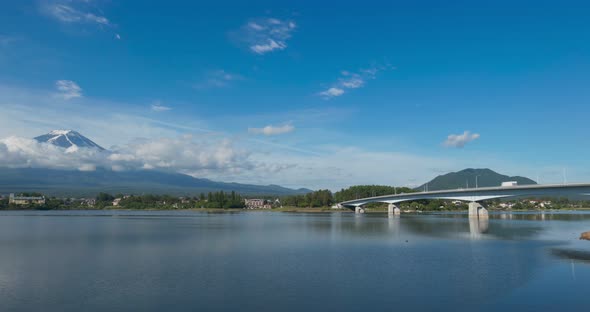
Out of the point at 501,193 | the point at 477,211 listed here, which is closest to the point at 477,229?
the point at 501,193

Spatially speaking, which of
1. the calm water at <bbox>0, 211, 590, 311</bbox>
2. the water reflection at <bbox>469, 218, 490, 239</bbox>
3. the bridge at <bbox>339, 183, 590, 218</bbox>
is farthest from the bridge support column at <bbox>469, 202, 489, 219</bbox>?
the calm water at <bbox>0, 211, 590, 311</bbox>

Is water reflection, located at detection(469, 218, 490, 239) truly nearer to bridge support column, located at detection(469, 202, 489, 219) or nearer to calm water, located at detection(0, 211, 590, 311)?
bridge support column, located at detection(469, 202, 489, 219)

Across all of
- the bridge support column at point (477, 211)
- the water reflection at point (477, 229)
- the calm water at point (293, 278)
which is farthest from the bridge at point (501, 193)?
the calm water at point (293, 278)

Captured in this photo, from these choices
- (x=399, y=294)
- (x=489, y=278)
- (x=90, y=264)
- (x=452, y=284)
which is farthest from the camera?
(x=90, y=264)

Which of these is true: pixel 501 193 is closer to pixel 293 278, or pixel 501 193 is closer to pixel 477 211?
pixel 477 211

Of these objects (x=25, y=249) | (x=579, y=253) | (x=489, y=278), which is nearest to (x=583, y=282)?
(x=489, y=278)

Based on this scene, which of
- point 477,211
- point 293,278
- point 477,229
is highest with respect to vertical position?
point 477,211

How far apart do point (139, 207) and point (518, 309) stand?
168686mm

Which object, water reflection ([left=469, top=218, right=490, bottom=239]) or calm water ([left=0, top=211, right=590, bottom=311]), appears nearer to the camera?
calm water ([left=0, top=211, right=590, bottom=311])

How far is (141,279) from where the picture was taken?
2125cm

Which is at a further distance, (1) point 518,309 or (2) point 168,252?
(2) point 168,252

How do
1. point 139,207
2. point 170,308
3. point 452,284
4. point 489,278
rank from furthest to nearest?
1. point 139,207
2. point 489,278
3. point 452,284
4. point 170,308

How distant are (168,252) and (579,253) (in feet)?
101

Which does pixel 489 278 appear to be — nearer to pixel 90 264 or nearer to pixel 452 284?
pixel 452 284
